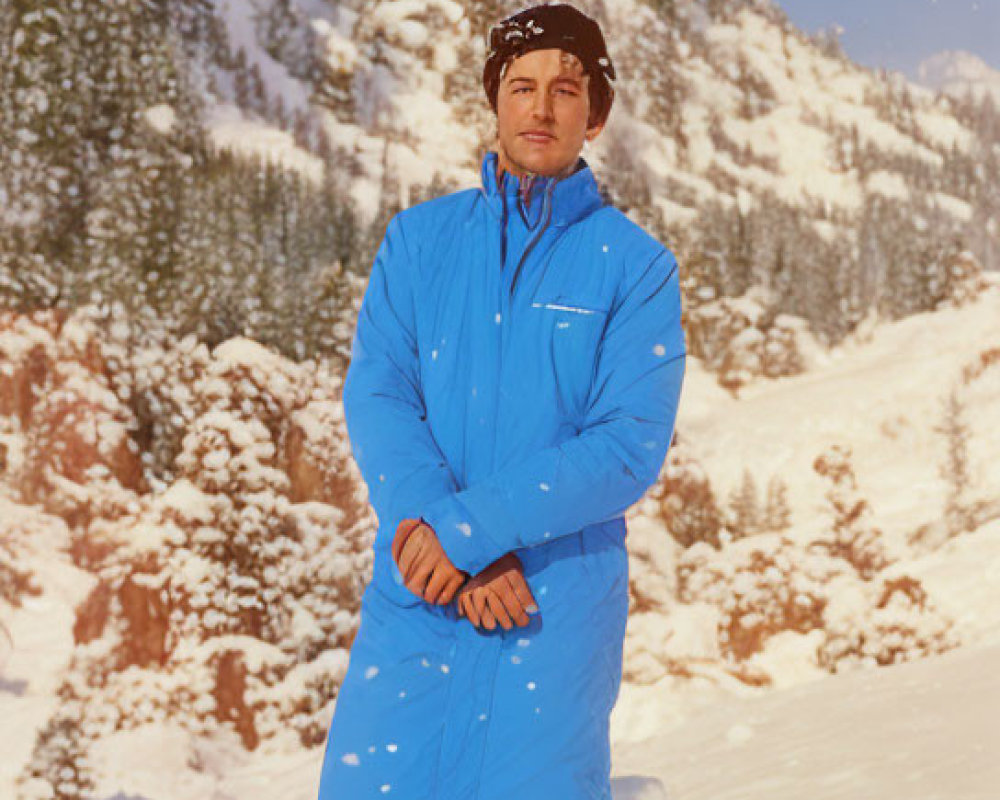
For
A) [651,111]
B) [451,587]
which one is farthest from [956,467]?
[451,587]

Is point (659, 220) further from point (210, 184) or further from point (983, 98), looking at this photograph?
point (983, 98)

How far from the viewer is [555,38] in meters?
1.44

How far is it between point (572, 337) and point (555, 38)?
484mm

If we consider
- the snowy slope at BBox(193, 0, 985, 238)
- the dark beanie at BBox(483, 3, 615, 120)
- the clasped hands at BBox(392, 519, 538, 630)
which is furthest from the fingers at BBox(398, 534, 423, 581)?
the snowy slope at BBox(193, 0, 985, 238)

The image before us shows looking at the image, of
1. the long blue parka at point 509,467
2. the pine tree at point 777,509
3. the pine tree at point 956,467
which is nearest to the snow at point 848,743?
the long blue parka at point 509,467

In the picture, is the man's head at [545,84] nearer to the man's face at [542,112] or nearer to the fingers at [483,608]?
the man's face at [542,112]

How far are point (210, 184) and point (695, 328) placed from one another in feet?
27.8

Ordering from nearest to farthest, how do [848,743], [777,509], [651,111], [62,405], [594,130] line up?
[594,130] → [848,743] → [62,405] → [777,509] → [651,111]

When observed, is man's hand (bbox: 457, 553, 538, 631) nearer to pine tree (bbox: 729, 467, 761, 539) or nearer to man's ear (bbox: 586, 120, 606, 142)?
man's ear (bbox: 586, 120, 606, 142)

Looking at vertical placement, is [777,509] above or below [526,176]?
below

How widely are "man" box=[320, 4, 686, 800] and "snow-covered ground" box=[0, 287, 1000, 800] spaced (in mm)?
1450

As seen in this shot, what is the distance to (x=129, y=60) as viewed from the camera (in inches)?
498

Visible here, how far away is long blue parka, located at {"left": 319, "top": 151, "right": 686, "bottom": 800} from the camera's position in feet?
4.10

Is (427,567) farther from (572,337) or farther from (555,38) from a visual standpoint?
(555,38)
